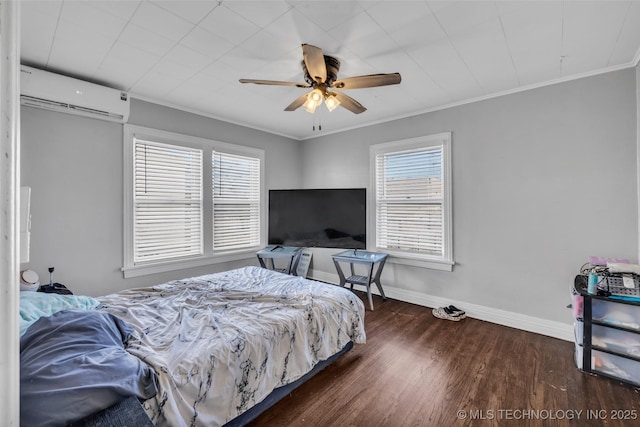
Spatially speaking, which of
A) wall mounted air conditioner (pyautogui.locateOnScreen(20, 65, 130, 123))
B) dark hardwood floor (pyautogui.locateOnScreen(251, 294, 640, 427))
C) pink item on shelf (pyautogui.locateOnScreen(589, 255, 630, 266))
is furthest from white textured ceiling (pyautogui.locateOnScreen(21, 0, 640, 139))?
dark hardwood floor (pyautogui.locateOnScreen(251, 294, 640, 427))

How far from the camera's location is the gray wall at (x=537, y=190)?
248 cm

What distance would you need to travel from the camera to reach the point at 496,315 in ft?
10.2

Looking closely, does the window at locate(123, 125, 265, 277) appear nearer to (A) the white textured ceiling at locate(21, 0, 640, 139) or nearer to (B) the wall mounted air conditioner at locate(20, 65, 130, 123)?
(B) the wall mounted air conditioner at locate(20, 65, 130, 123)

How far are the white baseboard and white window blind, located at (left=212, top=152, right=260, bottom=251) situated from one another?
86.2 inches

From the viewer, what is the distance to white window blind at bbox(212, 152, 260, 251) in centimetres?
390

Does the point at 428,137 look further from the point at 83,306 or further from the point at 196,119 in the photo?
the point at 83,306

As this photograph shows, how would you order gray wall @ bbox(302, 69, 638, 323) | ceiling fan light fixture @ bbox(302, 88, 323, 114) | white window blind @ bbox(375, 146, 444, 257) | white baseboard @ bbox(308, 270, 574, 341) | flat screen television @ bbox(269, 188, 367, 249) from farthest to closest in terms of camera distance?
1. flat screen television @ bbox(269, 188, 367, 249)
2. white window blind @ bbox(375, 146, 444, 257)
3. white baseboard @ bbox(308, 270, 574, 341)
4. gray wall @ bbox(302, 69, 638, 323)
5. ceiling fan light fixture @ bbox(302, 88, 323, 114)

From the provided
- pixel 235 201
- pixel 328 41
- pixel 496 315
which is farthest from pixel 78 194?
pixel 496 315

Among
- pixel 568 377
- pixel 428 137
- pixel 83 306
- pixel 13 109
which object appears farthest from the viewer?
pixel 428 137

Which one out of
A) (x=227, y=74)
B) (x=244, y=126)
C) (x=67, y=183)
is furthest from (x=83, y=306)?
(x=244, y=126)

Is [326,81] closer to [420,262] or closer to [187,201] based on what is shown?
[187,201]

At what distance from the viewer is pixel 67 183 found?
2.71 meters

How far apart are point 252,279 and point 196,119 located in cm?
226

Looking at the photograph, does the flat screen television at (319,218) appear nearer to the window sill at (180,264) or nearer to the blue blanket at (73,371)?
the window sill at (180,264)
